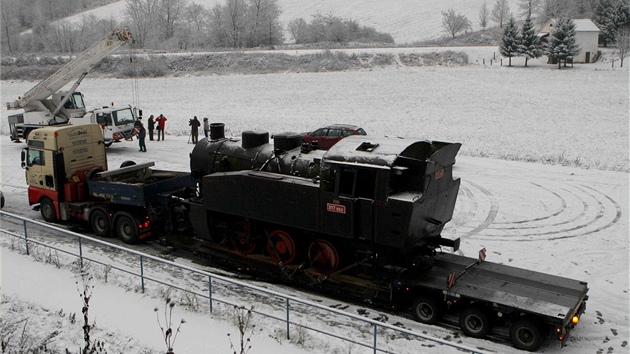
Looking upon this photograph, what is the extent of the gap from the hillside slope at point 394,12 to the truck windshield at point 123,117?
213ft

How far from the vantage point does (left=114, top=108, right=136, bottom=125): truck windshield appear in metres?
29.2

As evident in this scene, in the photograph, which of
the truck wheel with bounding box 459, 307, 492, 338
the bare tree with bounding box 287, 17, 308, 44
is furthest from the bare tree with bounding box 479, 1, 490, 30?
the truck wheel with bounding box 459, 307, 492, 338

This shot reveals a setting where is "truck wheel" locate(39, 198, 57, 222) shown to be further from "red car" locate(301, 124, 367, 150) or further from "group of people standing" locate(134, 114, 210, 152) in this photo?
"red car" locate(301, 124, 367, 150)

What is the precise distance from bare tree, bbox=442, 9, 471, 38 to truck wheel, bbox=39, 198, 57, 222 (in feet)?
269

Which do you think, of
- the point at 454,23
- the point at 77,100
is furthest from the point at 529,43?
the point at 77,100

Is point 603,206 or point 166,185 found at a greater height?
point 166,185

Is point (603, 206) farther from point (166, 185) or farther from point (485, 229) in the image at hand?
point (166, 185)

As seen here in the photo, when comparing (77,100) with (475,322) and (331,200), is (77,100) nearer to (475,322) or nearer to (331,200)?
(331,200)

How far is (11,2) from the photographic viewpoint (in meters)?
121

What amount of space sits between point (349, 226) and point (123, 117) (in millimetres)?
21178

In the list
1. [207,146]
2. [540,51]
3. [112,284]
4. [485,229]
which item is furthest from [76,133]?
[540,51]

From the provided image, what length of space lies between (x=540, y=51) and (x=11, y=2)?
10836cm

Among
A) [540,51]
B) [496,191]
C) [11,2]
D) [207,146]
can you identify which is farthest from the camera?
[11,2]

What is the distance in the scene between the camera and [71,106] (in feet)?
104
